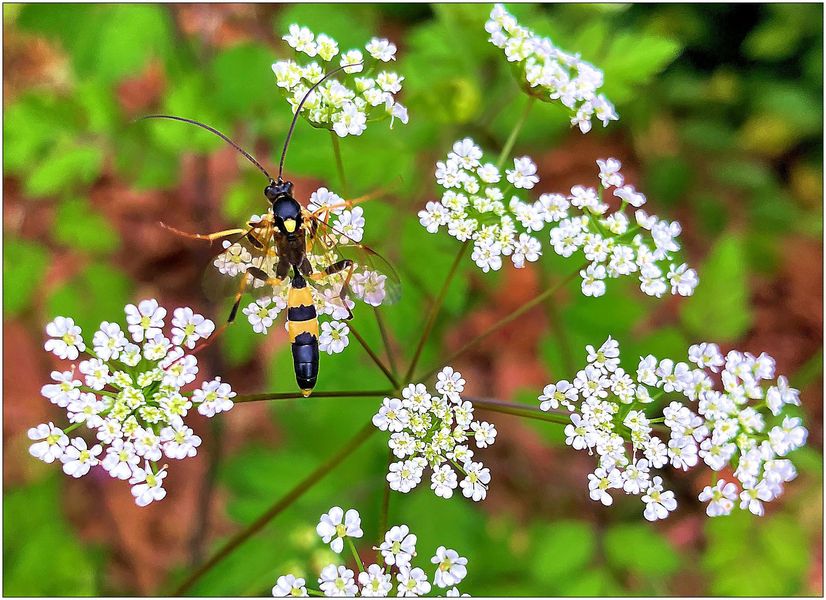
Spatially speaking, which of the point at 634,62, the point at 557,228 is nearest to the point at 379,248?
the point at 557,228

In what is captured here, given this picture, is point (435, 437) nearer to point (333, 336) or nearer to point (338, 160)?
point (333, 336)

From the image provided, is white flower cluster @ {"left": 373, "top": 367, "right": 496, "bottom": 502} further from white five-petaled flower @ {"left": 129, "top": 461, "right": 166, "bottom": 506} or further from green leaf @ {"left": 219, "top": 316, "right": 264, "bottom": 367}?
green leaf @ {"left": 219, "top": 316, "right": 264, "bottom": 367}

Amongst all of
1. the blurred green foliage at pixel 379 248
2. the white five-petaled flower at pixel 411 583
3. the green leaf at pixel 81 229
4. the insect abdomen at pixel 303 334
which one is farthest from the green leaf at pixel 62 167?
the white five-petaled flower at pixel 411 583

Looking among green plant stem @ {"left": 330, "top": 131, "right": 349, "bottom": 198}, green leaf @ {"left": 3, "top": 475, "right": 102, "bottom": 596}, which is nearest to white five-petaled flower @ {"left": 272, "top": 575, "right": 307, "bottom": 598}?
green plant stem @ {"left": 330, "top": 131, "right": 349, "bottom": 198}

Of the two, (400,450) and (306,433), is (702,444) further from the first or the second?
(306,433)

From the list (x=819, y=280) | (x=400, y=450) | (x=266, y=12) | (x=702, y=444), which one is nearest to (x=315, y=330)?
(x=400, y=450)

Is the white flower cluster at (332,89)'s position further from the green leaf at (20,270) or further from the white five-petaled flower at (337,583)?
the green leaf at (20,270)
